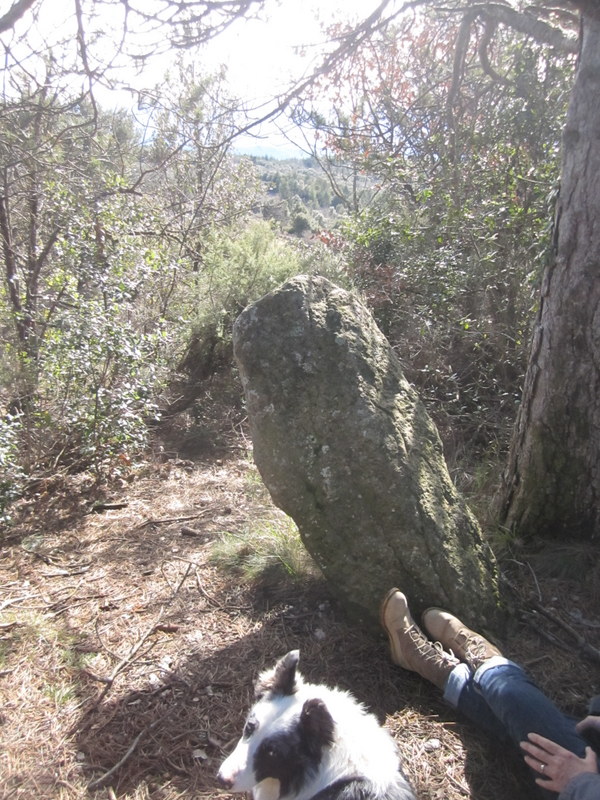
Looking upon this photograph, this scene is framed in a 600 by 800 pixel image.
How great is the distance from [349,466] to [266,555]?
1115 millimetres

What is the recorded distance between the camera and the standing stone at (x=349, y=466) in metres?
2.56

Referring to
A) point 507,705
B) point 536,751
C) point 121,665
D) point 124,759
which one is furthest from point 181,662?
point 536,751

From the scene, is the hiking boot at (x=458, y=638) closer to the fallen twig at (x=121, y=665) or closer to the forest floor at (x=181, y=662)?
the forest floor at (x=181, y=662)

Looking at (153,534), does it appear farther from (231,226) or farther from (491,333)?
(231,226)

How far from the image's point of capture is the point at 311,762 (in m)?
1.79

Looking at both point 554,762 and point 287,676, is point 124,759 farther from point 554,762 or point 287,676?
point 554,762

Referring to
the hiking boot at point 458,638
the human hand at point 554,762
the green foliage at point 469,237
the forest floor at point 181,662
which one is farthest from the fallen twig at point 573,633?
the green foliage at point 469,237

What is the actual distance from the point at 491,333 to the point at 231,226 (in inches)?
233

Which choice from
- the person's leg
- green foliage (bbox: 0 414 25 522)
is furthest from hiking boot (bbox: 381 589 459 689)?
green foliage (bbox: 0 414 25 522)

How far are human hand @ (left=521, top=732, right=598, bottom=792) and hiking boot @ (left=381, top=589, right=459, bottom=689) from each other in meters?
0.52

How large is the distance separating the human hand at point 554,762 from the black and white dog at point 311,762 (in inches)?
18.7

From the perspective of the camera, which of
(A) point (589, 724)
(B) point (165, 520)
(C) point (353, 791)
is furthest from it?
(B) point (165, 520)

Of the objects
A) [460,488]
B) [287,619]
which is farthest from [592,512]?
[287,619]

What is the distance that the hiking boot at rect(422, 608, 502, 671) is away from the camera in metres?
2.38
